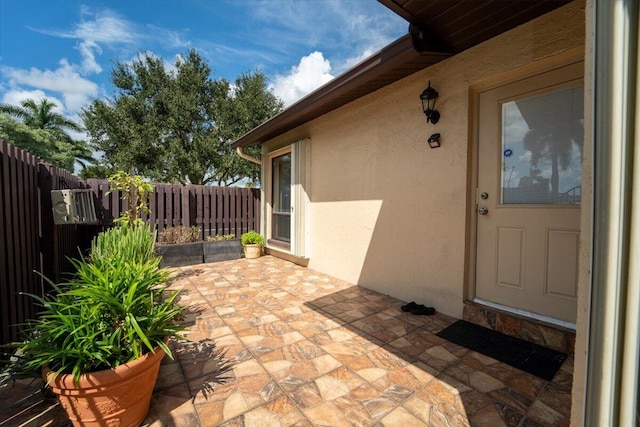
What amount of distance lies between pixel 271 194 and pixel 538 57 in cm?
522

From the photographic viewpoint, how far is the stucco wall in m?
2.51

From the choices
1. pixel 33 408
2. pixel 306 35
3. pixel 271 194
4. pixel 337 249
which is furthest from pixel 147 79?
pixel 33 408

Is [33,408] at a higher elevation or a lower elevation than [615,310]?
lower

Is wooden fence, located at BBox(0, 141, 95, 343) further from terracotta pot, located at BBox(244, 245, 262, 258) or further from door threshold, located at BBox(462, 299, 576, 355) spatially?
door threshold, located at BBox(462, 299, 576, 355)

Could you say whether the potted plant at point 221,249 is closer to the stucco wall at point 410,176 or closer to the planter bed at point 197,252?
the planter bed at point 197,252

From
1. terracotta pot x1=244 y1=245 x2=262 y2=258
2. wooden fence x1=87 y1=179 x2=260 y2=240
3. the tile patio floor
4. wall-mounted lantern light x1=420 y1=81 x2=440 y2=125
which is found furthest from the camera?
terracotta pot x1=244 y1=245 x2=262 y2=258

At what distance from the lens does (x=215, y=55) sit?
11.2 metres

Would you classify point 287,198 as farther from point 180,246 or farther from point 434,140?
point 434,140

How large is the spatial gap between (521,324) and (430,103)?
7.74 ft

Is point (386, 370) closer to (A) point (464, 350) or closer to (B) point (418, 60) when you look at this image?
(A) point (464, 350)

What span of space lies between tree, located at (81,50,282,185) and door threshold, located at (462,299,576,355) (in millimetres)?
11100

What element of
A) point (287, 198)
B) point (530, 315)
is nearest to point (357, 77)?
point (530, 315)

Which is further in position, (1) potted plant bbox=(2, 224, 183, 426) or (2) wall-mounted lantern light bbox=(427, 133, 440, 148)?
(2) wall-mounted lantern light bbox=(427, 133, 440, 148)

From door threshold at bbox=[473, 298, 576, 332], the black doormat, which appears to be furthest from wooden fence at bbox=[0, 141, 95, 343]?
door threshold at bbox=[473, 298, 576, 332]
